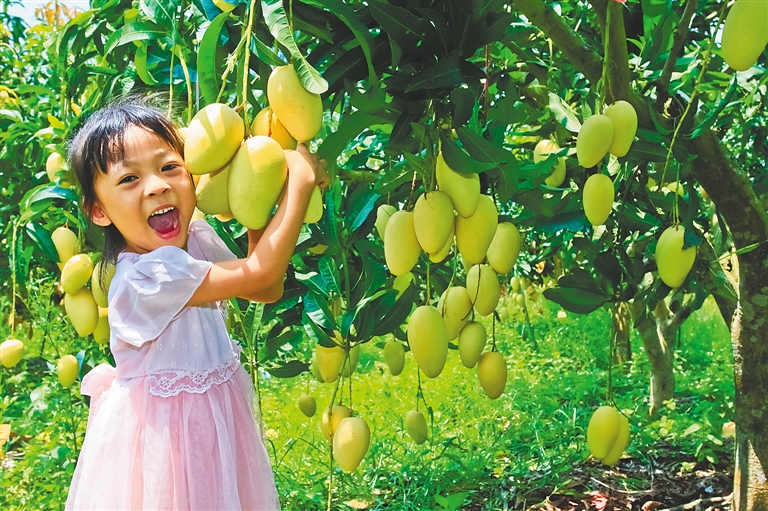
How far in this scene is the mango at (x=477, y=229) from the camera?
951 millimetres

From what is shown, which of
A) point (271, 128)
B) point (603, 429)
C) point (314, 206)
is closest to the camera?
point (271, 128)

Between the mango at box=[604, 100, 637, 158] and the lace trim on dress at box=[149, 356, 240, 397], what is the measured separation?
72 centimetres

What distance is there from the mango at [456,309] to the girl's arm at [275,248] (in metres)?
0.26

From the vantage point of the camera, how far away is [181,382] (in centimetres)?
122

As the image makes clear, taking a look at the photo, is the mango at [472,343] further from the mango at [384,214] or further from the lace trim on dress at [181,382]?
the lace trim on dress at [181,382]

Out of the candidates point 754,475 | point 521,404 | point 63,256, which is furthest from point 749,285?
point 521,404

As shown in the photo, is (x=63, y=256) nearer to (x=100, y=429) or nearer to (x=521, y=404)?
(x=100, y=429)

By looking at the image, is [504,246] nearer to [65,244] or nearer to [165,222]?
[165,222]

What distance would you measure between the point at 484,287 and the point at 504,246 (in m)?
0.08

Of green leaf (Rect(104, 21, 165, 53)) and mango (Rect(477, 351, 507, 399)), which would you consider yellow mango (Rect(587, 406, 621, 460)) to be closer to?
mango (Rect(477, 351, 507, 399))

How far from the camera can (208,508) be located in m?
1.18

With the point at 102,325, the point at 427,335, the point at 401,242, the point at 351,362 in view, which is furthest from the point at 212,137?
the point at 102,325

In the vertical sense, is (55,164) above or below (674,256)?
above

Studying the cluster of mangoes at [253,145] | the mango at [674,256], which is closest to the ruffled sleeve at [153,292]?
the cluster of mangoes at [253,145]
